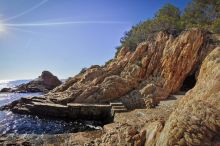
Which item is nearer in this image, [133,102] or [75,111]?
[75,111]

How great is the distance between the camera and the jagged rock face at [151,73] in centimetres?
3800

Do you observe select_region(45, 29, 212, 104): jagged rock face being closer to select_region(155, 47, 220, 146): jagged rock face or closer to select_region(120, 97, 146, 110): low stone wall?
select_region(120, 97, 146, 110): low stone wall

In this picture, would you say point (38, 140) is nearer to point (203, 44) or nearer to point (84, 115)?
point (84, 115)

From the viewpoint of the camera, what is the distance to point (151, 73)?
43781mm

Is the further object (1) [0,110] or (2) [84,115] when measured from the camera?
(1) [0,110]

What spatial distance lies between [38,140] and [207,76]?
12.2 metres

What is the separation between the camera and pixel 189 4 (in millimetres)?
66000

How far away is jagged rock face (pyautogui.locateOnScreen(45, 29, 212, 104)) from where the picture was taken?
3800 centimetres

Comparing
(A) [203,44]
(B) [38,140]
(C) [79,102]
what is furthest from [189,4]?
(B) [38,140]

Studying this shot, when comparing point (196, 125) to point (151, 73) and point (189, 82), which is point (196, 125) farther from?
point (189, 82)

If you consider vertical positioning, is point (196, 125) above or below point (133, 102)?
A: below

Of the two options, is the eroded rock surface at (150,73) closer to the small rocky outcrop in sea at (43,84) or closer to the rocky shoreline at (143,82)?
the rocky shoreline at (143,82)

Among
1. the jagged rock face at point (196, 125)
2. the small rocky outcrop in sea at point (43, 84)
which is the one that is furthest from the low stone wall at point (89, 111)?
the small rocky outcrop in sea at point (43, 84)

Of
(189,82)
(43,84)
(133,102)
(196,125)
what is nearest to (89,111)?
(133,102)
